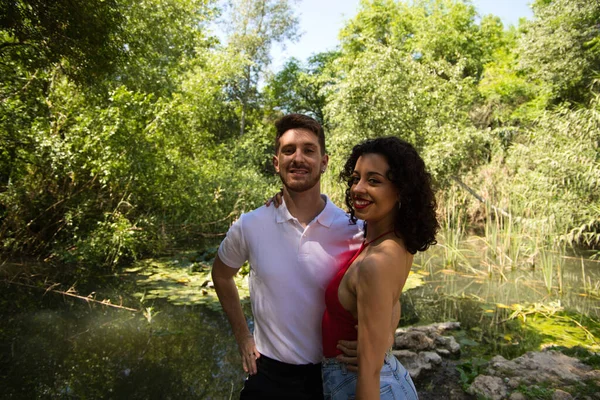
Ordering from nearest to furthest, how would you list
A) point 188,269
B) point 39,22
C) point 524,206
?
point 39,22 → point 188,269 → point 524,206

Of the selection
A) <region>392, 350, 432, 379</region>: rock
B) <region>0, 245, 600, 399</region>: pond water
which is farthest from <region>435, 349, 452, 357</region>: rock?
<region>0, 245, 600, 399</region>: pond water

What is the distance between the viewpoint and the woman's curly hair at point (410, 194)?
4.59ft

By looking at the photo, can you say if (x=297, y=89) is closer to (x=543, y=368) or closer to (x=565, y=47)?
(x=565, y=47)

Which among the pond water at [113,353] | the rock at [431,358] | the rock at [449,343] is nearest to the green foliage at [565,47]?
the rock at [449,343]

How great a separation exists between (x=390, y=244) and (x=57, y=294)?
509 centimetres

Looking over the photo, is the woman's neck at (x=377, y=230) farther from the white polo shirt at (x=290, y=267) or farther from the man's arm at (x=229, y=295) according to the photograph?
the man's arm at (x=229, y=295)

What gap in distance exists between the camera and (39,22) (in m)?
4.06

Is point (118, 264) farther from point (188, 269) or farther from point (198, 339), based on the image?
point (198, 339)

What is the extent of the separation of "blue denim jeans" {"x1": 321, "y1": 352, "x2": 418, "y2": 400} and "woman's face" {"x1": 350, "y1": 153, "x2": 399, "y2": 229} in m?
0.46

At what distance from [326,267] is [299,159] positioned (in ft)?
1.42

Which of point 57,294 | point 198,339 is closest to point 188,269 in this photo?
point 57,294

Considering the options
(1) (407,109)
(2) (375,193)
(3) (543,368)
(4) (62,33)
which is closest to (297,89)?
(1) (407,109)

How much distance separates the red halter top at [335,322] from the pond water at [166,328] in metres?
2.06

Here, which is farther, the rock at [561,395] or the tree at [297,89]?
the tree at [297,89]
